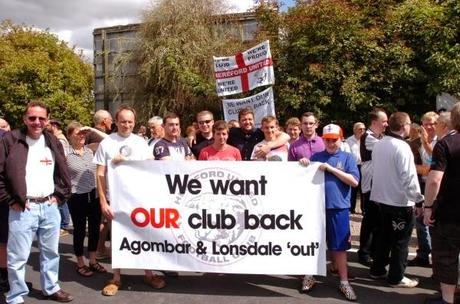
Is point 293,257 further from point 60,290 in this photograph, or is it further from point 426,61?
point 426,61

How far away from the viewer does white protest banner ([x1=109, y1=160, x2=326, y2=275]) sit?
4.77m

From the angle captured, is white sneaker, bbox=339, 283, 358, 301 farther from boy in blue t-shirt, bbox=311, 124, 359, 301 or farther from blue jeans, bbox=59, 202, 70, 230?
blue jeans, bbox=59, 202, 70, 230

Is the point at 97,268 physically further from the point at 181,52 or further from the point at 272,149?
the point at 181,52

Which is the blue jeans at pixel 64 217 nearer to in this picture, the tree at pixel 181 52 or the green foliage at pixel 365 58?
the green foliage at pixel 365 58

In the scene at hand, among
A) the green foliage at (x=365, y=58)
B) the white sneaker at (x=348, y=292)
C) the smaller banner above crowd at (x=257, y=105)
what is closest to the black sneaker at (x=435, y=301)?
the white sneaker at (x=348, y=292)

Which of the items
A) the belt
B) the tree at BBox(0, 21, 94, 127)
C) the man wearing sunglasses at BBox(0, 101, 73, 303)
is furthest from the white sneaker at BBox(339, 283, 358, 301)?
the tree at BBox(0, 21, 94, 127)

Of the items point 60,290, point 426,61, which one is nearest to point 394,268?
point 60,290

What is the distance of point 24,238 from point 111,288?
3.45ft

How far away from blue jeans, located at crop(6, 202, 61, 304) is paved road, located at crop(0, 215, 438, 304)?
40 centimetres

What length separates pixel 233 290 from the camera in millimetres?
4934

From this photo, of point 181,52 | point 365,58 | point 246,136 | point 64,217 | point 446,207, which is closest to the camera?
point 446,207

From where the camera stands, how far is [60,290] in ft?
15.5

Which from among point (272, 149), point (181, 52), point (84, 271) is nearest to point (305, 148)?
point (272, 149)

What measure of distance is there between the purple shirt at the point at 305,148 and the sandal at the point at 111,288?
2307 mm
